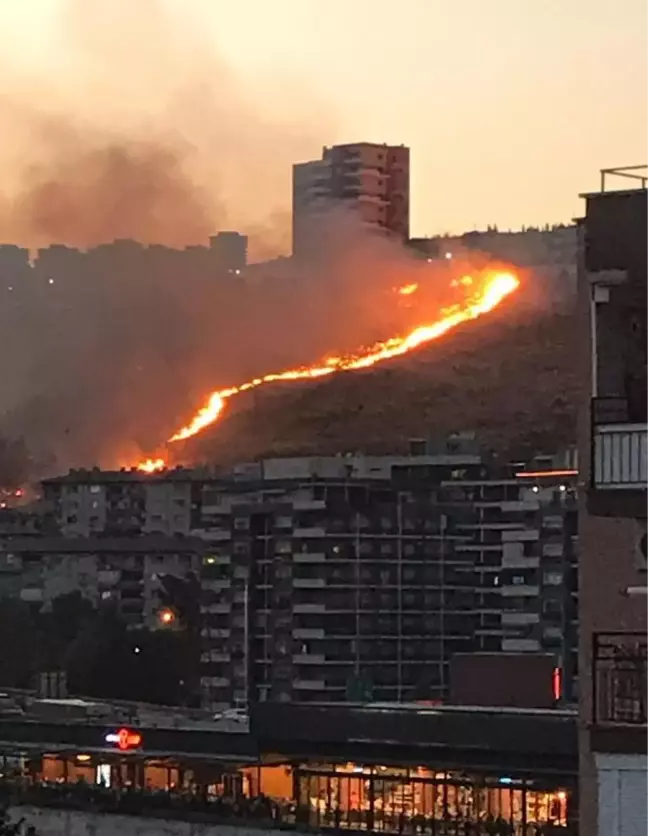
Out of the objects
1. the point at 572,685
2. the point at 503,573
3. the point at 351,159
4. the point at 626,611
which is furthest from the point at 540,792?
the point at 351,159

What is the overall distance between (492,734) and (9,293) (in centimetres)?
13793

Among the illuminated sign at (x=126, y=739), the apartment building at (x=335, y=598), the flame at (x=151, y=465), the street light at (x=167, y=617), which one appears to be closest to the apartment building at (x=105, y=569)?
the street light at (x=167, y=617)

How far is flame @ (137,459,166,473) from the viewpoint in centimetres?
12088

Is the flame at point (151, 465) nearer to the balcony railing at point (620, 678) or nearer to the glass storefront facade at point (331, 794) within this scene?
the glass storefront facade at point (331, 794)

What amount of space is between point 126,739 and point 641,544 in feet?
84.6

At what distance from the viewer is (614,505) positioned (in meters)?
10.8

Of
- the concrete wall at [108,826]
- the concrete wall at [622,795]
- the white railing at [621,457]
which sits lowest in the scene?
the concrete wall at [108,826]

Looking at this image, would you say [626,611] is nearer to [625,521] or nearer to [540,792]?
[625,521]

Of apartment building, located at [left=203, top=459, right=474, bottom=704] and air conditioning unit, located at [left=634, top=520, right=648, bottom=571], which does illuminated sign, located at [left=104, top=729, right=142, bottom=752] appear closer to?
air conditioning unit, located at [left=634, top=520, right=648, bottom=571]

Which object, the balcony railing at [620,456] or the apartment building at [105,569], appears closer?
the balcony railing at [620,456]

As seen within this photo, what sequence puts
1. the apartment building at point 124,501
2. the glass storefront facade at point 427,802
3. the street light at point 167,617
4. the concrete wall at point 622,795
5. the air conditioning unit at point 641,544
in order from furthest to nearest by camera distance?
the apartment building at point 124,501, the street light at point 167,617, the glass storefront facade at point 427,802, the air conditioning unit at point 641,544, the concrete wall at point 622,795

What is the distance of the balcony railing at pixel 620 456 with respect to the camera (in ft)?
35.0

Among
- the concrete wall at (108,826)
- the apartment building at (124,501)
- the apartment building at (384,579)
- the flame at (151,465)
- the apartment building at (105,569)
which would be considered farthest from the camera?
the flame at (151,465)

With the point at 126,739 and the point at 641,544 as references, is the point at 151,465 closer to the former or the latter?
the point at 126,739
